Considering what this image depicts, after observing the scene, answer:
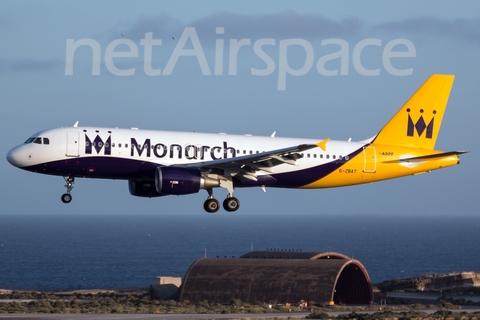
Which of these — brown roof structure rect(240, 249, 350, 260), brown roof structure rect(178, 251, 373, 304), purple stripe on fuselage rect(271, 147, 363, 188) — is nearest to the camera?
purple stripe on fuselage rect(271, 147, 363, 188)

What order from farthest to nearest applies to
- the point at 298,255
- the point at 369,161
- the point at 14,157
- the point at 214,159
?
the point at 298,255 < the point at 369,161 < the point at 214,159 < the point at 14,157

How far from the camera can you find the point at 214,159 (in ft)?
184

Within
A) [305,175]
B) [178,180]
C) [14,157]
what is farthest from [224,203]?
[14,157]

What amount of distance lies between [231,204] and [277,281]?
17.4 metres

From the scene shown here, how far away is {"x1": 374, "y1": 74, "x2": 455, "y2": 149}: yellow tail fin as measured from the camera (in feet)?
208

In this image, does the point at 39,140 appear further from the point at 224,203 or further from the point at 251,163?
the point at 251,163

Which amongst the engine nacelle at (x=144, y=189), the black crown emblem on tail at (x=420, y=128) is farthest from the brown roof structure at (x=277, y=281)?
the engine nacelle at (x=144, y=189)

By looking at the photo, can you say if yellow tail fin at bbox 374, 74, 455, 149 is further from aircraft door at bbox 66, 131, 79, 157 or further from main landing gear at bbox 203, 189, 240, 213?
aircraft door at bbox 66, 131, 79, 157

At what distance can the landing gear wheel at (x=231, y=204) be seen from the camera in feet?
186

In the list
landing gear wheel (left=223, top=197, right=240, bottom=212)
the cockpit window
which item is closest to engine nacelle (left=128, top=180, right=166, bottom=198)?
landing gear wheel (left=223, top=197, right=240, bottom=212)

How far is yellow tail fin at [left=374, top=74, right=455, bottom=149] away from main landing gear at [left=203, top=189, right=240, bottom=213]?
1222 centimetres

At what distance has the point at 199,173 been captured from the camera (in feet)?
179

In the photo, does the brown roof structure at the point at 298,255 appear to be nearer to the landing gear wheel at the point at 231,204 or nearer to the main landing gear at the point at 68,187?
the landing gear wheel at the point at 231,204

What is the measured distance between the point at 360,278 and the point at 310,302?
9357 millimetres
